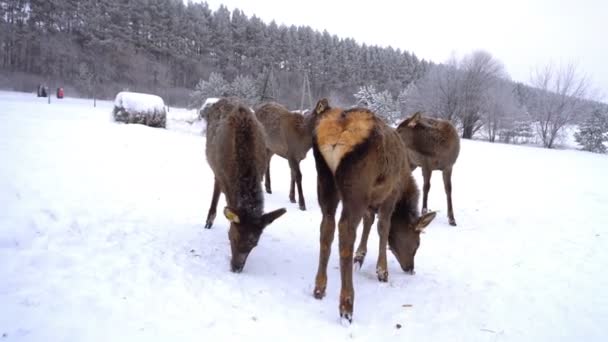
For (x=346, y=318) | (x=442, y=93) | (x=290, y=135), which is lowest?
(x=346, y=318)

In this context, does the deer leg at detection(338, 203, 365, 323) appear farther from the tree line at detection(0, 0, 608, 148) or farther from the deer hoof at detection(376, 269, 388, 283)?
the tree line at detection(0, 0, 608, 148)

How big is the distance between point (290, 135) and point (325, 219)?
445cm

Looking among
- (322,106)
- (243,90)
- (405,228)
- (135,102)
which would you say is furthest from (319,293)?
(243,90)

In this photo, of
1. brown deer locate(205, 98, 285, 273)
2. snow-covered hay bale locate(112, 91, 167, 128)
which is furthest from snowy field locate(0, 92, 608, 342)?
snow-covered hay bale locate(112, 91, 167, 128)

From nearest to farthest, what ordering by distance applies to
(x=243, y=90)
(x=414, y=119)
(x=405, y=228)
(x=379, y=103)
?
(x=405, y=228), (x=414, y=119), (x=243, y=90), (x=379, y=103)

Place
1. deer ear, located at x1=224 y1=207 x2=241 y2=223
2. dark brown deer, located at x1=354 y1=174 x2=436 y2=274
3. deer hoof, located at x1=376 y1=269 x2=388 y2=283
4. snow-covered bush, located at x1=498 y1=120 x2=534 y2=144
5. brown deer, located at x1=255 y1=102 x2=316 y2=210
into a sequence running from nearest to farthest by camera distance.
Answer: deer ear, located at x1=224 y1=207 x2=241 y2=223
deer hoof, located at x1=376 y1=269 x2=388 y2=283
dark brown deer, located at x1=354 y1=174 x2=436 y2=274
brown deer, located at x1=255 y1=102 x2=316 y2=210
snow-covered bush, located at x1=498 y1=120 x2=534 y2=144

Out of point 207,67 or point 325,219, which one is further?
point 207,67

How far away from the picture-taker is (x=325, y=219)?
10.7 ft

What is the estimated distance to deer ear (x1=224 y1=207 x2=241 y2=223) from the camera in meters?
3.64

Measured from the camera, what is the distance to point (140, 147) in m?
10.0

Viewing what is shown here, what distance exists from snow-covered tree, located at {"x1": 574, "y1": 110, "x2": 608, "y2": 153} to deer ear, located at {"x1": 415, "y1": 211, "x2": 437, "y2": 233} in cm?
4823

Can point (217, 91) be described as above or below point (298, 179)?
above

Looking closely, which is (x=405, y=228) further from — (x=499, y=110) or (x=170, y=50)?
(x=170, y=50)

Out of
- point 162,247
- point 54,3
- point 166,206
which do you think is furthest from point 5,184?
point 54,3
